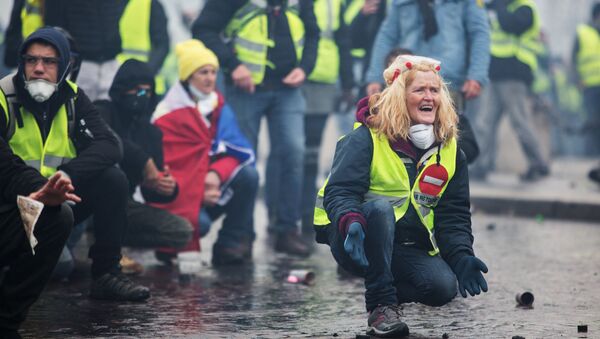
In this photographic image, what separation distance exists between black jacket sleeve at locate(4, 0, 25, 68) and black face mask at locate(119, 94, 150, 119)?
91cm

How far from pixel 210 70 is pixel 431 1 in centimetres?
189

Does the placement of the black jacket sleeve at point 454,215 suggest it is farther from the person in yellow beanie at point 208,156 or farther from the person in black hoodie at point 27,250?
the person in yellow beanie at point 208,156

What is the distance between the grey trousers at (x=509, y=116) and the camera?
1399 centimetres

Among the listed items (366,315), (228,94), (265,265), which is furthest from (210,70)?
(366,315)

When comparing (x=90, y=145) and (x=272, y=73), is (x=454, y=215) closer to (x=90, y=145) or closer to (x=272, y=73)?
(x=90, y=145)

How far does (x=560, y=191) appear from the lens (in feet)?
42.9

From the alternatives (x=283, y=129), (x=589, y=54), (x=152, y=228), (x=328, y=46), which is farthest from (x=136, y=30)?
(x=589, y=54)

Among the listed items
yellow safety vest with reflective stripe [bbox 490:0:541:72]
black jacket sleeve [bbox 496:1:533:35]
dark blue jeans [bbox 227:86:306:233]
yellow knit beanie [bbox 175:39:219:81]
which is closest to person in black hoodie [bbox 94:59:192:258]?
yellow knit beanie [bbox 175:39:219:81]

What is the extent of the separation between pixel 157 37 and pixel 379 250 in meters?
4.72

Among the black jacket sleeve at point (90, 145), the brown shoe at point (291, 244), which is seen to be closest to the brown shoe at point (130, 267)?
the black jacket sleeve at point (90, 145)

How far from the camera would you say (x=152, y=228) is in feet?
25.7

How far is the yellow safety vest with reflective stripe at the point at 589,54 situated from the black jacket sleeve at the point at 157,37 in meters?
7.45

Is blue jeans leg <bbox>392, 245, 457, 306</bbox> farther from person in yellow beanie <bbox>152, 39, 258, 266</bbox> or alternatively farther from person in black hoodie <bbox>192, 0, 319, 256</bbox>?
person in black hoodie <bbox>192, 0, 319, 256</bbox>

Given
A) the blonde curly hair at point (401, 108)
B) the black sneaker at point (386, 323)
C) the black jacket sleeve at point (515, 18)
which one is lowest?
the black sneaker at point (386, 323)
